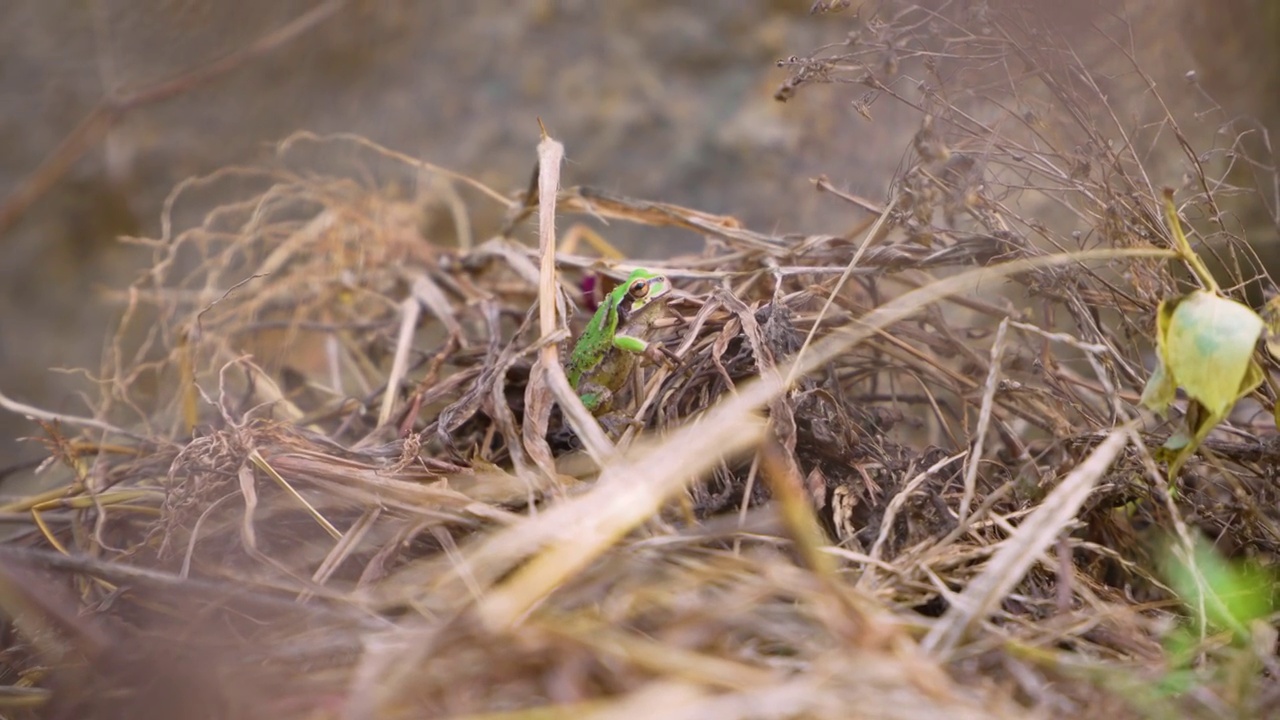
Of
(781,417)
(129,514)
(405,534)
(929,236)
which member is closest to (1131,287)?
(929,236)

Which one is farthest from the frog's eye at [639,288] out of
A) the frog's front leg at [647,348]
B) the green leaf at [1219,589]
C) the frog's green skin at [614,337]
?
the green leaf at [1219,589]

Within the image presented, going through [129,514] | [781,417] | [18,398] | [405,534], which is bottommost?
[18,398]

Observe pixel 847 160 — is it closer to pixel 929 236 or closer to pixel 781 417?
pixel 929 236

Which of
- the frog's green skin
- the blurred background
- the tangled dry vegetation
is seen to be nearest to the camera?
the tangled dry vegetation

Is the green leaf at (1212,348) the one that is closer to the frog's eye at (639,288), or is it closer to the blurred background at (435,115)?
the frog's eye at (639,288)

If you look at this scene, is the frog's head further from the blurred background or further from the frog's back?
the blurred background

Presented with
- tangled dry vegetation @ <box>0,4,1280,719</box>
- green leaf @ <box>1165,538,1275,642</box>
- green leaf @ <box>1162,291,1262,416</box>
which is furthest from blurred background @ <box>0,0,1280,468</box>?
green leaf @ <box>1162,291,1262,416</box>
